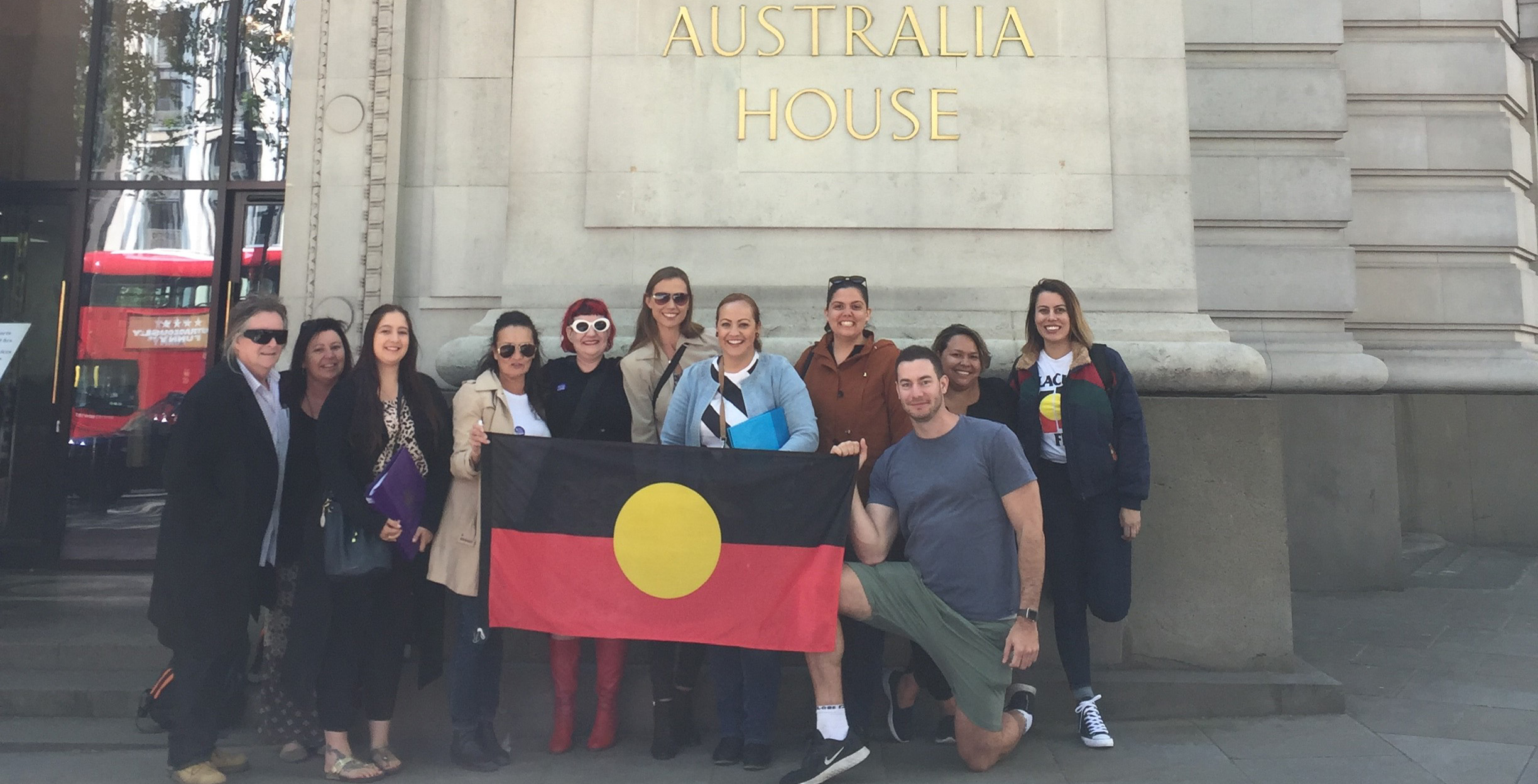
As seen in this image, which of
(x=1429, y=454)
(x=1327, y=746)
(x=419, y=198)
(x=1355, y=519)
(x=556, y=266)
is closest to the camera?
(x=1327, y=746)

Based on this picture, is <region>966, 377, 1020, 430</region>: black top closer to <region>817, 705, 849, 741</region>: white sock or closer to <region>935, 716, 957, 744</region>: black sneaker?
<region>935, 716, 957, 744</region>: black sneaker

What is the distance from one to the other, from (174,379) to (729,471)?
6.77 m

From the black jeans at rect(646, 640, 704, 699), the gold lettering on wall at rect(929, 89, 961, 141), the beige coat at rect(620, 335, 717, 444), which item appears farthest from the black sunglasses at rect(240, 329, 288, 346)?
the gold lettering on wall at rect(929, 89, 961, 141)

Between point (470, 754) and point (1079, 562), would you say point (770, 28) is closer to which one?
point (1079, 562)

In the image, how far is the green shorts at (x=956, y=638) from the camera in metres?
4.69

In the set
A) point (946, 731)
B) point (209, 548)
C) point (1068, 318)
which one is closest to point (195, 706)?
point (209, 548)

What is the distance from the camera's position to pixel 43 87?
951 centimetres

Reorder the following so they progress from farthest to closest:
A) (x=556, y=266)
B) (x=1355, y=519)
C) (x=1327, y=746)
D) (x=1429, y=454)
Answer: (x=1429, y=454) < (x=1355, y=519) < (x=556, y=266) < (x=1327, y=746)

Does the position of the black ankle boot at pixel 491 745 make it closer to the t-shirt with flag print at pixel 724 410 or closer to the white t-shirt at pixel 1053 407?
the t-shirt with flag print at pixel 724 410

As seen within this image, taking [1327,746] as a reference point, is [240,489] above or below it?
above

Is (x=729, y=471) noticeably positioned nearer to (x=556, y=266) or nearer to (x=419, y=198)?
(x=556, y=266)

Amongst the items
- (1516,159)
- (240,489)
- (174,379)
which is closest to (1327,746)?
(240,489)

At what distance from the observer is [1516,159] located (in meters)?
9.99

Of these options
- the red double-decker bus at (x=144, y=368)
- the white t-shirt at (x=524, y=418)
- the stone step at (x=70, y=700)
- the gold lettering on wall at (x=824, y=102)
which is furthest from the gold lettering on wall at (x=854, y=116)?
the stone step at (x=70, y=700)
